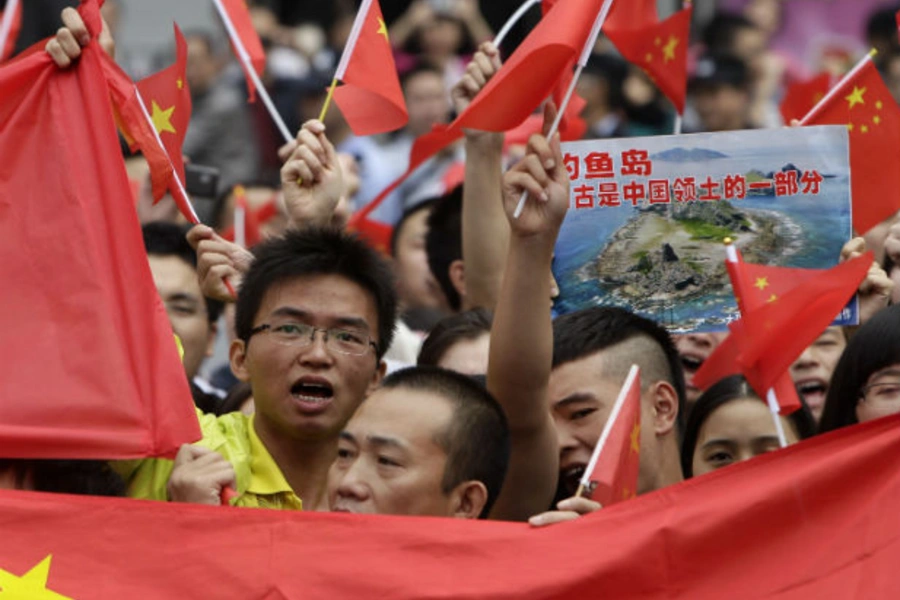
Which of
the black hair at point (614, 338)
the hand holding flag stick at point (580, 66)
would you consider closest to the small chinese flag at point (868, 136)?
the black hair at point (614, 338)

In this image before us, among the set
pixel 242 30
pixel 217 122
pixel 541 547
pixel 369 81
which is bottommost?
pixel 541 547

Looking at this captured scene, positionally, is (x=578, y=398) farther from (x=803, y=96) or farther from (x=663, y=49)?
(x=803, y=96)

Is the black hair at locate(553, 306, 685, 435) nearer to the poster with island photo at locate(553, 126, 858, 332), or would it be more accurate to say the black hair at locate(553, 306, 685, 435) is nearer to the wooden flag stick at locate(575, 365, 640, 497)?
the poster with island photo at locate(553, 126, 858, 332)

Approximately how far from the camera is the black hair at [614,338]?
4875 mm

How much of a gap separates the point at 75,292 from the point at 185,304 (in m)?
1.83

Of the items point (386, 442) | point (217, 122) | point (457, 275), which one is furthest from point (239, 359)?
point (217, 122)

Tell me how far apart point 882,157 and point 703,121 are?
19.1 ft

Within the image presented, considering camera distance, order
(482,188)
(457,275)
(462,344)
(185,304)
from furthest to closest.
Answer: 1. (457,275)
2. (185,304)
3. (482,188)
4. (462,344)

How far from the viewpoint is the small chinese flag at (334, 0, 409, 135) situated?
17.3ft

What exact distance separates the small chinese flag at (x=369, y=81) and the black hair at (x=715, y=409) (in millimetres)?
1081

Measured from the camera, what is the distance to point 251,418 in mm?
4742

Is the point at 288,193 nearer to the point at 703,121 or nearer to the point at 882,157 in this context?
the point at 882,157

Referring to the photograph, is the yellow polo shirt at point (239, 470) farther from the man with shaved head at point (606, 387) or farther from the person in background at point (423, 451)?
the man with shaved head at point (606, 387)

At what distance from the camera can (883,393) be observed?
14.9 ft
